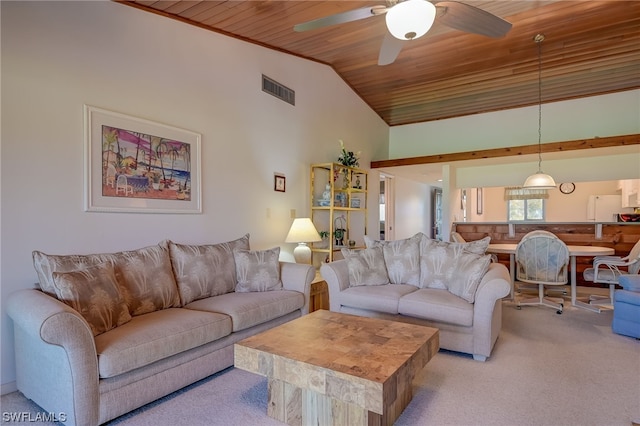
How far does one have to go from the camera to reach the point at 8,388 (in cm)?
215

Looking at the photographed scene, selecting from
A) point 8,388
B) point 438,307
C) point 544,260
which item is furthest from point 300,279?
point 544,260

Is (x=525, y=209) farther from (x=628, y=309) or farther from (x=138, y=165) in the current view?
(x=138, y=165)

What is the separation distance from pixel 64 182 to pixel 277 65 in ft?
8.87

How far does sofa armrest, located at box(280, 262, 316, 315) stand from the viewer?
3.14 m

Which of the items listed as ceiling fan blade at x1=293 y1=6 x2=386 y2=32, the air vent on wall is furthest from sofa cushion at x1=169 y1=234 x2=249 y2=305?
the air vent on wall

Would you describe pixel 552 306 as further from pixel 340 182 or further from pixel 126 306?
pixel 126 306

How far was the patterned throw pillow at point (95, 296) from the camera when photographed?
1.92 meters

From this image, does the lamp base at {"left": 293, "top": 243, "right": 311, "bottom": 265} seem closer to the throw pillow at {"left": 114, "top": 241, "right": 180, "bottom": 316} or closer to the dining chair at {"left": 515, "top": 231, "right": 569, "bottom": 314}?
the throw pillow at {"left": 114, "top": 241, "right": 180, "bottom": 316}

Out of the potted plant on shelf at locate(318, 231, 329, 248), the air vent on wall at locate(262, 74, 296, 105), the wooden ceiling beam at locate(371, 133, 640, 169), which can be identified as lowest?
the potted plant on shelf at locate(318, 231, 329, 248)

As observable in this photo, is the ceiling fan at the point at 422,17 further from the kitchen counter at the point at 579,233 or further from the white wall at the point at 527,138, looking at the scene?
the kitchen counter at the point at 579,233

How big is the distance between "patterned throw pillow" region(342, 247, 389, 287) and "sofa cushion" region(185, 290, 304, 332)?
1.94ft

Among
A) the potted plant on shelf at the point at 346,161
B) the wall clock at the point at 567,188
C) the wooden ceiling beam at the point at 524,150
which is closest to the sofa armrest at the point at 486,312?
the potted plant on shelf at the point at 346,161

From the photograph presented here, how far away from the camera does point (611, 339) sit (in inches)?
123

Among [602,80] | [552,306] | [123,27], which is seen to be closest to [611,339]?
[552,306]
